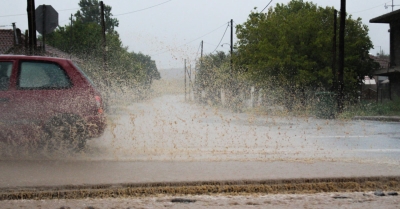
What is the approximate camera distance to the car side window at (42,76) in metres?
8.20

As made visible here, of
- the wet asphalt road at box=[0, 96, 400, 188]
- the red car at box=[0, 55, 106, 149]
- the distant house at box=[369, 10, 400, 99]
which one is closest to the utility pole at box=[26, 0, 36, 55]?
the wet asphalt road at box=[0, 96, 400, 188]

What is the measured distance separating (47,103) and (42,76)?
20.0 inches

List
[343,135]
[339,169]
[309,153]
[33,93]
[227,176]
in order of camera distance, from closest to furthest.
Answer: [227,176] < [339,169] < [33,93] < [309,153] < [343,135]

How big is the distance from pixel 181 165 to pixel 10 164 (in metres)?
2.65

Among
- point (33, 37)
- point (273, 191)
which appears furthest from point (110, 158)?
point (33, 37)

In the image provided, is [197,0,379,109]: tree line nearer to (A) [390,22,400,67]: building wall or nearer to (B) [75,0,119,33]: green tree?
(A) [390,22,400,67]: building wall

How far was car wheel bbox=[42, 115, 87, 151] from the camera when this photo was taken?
26.8ft

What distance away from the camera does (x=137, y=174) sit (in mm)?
6441

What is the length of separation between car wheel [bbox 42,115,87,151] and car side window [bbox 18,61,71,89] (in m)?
0.59

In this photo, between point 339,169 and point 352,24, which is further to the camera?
point 352,24

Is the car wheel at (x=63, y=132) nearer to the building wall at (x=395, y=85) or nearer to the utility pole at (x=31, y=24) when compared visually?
the utility pole at (x=31, y=24)

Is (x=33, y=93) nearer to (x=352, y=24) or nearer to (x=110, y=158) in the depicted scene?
(x=110, y=158)

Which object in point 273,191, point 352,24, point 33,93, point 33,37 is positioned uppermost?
point 352,24

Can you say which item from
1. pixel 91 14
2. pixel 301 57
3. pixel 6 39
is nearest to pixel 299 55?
pixel 301 57
